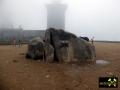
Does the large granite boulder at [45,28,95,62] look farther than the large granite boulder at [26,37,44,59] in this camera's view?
Answer: No

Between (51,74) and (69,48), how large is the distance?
1916 mm

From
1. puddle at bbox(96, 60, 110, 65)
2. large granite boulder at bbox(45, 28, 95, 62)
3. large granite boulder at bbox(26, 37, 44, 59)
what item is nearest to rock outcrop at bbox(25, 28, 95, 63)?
large granite boulder at bbox(45, 28, 95, 62)

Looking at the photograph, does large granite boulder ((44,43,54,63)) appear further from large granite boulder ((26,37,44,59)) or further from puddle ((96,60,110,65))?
puddle ((96,60,110,65))

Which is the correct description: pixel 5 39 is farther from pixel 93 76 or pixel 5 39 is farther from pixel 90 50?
pixel 93 76

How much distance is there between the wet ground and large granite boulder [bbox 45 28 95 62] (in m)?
0.35

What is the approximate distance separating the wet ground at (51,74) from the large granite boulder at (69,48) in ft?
1.13

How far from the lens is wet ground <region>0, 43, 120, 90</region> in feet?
19.7

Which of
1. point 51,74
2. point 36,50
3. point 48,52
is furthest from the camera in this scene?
point 36,50

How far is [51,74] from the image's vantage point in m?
7.13

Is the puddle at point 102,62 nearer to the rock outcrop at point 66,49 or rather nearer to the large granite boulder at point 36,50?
the rock outcrop at point 66,49

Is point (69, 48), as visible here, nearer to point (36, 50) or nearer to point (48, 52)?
point (48, 52)

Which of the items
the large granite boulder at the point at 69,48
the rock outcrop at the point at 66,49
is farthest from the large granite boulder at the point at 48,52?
the large granite boulder at the point at 69,48

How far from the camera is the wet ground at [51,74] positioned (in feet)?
19.7

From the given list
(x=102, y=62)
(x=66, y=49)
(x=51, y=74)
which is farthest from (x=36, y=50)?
(x=51, y=74)
